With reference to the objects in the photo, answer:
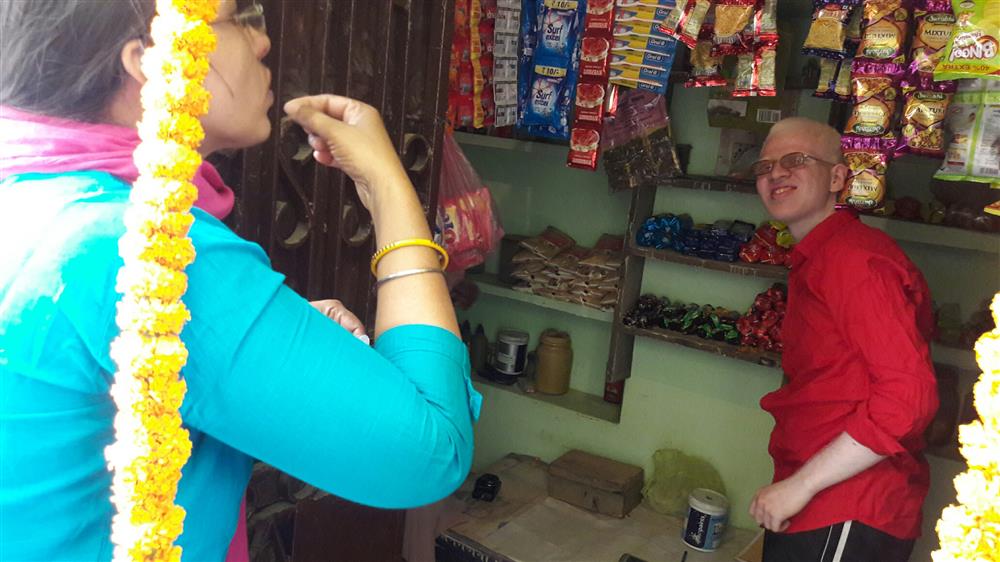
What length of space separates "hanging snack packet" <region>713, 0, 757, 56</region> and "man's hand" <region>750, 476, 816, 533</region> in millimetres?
1319

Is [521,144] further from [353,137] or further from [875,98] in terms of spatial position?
[353,137]

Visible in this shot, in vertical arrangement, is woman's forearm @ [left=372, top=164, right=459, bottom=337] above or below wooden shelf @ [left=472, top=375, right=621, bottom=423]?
above

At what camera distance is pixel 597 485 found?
9.63 feet

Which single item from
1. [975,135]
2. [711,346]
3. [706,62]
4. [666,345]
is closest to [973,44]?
[975,135]

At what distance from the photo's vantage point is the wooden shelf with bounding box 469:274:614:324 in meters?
3.09

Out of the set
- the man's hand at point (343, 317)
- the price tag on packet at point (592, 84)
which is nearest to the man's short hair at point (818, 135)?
the price tag on packet at point (592, 84)

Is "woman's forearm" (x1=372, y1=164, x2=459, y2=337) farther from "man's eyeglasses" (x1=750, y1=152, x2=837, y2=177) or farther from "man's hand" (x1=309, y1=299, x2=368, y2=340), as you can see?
"man's eyeglasses" (x1=750, y1=152, x2=837, y2=177)

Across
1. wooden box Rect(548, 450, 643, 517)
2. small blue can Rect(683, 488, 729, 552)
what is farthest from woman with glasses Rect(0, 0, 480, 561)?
wooden box Rect(548, 450, 643, 517)

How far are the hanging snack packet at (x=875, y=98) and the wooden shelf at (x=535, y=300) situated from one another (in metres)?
1.29

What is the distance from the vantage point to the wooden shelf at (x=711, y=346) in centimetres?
261

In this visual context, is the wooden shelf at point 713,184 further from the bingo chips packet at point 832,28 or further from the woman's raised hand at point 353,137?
the woman's raised hand at point 353,137

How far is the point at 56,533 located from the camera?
0.70m

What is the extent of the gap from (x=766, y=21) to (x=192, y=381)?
215 cm

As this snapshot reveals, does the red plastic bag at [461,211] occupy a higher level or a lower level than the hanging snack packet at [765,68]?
lower
